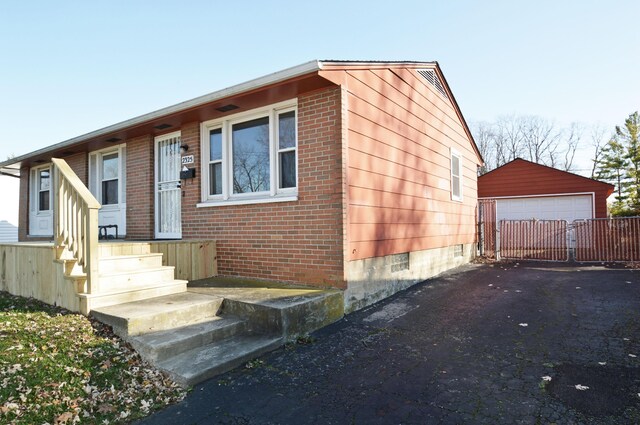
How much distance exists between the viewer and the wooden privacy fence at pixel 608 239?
10.9 m

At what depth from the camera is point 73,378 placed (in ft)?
9.95

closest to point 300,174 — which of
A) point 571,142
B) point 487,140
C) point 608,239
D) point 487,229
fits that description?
point 487,229

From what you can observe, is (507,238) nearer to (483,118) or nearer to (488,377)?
(488,377)

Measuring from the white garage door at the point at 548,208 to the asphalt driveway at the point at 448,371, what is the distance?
10.7m

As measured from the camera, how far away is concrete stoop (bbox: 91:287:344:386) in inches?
135

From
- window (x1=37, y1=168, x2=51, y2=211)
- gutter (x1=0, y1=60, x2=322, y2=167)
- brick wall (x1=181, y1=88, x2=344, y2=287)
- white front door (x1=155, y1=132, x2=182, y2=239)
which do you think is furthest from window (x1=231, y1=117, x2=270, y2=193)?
window (x1=37, y1=168, x2=51, y2=211)

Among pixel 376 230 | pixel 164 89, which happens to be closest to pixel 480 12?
pixel 376 230

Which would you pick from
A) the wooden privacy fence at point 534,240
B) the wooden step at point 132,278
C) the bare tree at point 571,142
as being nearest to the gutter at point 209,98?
the wooden step at point 132,278

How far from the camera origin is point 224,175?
6.60 m

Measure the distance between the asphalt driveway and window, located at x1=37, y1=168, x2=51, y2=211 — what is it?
10432 mm

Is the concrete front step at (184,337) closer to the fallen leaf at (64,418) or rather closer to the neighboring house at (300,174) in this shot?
the fallen leaf at (64,418)

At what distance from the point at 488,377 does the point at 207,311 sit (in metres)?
3.13

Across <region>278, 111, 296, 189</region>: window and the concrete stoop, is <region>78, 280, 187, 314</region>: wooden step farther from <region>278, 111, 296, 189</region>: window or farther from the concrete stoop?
<region>278, 111, 296, 189</region>: window

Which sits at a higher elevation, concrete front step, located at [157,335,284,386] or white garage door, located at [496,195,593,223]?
white garage door, located at [496,195,593,223]
